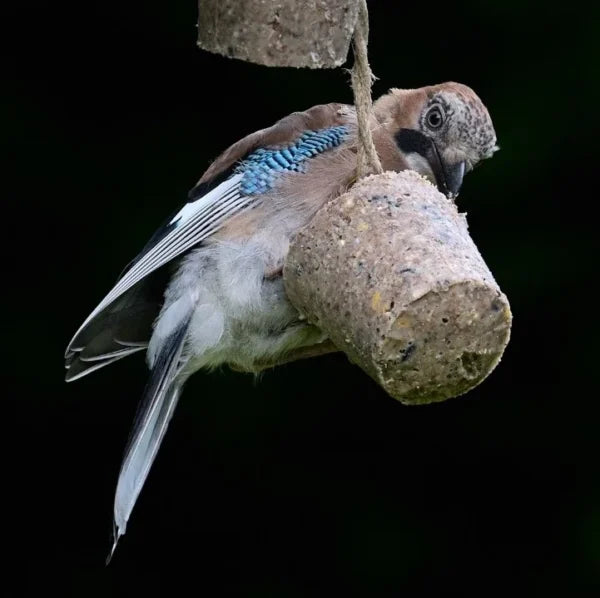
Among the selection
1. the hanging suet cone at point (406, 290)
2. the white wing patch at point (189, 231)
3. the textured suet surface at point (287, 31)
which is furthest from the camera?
the white wing patch at point (189, 231)

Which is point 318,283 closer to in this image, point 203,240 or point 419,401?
point 419,401

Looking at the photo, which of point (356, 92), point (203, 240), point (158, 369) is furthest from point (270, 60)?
point (158, 369)

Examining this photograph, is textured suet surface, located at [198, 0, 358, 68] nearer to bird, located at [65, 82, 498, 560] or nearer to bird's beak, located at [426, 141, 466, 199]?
bird, located at [65, 82, 498, 560]

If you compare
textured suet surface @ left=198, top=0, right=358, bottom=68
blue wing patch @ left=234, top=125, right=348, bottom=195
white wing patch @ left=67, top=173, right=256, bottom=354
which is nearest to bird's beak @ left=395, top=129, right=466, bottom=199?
blue wing patch @ left=234, top=125, right=348, bottom=195

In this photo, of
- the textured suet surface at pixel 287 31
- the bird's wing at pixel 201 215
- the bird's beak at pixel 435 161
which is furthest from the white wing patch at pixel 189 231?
the textured suet surface at pixel 287 31

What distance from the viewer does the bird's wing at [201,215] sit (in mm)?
2615

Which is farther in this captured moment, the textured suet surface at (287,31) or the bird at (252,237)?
the bird at (252,237)

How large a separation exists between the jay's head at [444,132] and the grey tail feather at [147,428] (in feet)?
1.88

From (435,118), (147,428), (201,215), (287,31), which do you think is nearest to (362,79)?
(287,31)

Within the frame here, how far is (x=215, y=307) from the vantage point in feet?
8.61

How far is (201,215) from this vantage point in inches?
104

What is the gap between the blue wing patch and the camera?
263cm

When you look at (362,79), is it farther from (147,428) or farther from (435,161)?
(147,428)

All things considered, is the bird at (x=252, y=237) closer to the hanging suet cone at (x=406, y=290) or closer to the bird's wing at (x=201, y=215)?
the bird's wing at (x=201, y=215)
